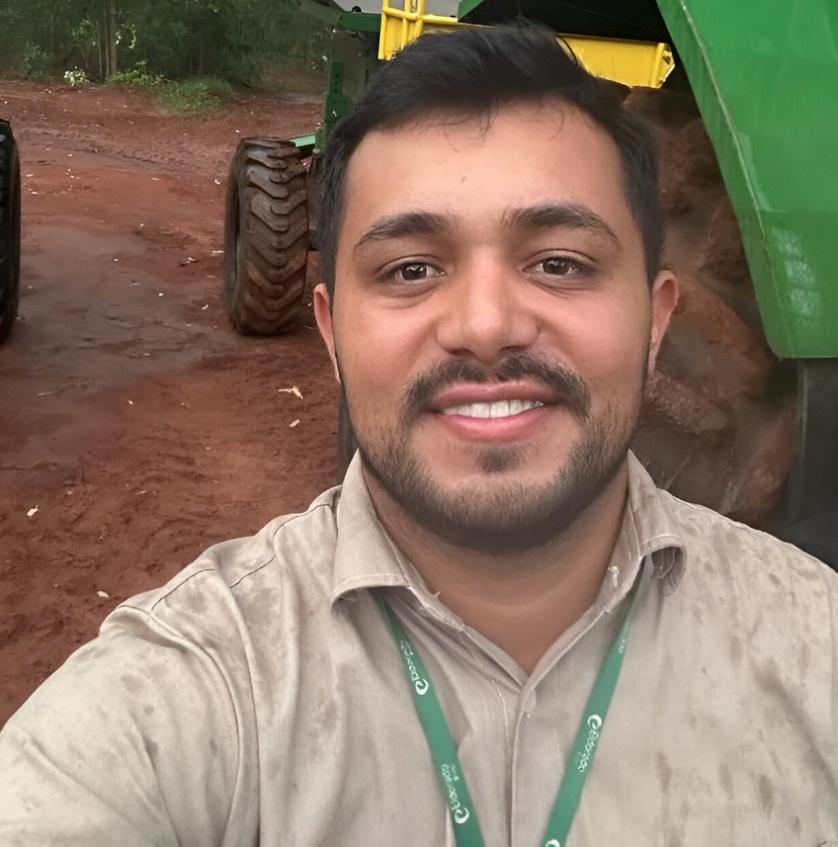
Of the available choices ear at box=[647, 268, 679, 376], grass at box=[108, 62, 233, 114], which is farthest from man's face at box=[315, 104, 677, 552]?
grass at box=[108, 62, 233, 114]

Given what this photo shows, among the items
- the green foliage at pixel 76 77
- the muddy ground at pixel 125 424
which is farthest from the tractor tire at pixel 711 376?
the green foliage at pixel 76 77

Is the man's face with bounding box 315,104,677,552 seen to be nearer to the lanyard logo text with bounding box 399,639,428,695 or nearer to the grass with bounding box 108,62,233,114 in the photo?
the lanyard logo text with bounding box 399,639,428,695

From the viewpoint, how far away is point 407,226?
1338 millimetres

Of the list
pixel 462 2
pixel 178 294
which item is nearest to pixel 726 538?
pixel 462 2

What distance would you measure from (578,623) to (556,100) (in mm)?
723

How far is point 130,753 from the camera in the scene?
3.57 feet

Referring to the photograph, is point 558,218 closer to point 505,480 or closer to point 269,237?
point 505,480

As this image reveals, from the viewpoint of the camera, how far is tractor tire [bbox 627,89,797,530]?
1.91 m

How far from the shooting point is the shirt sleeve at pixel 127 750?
1037 millimetres

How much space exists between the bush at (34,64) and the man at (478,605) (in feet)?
64.4

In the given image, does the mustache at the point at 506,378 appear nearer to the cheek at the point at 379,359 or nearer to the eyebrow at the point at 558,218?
the cheek at the point at 379,359

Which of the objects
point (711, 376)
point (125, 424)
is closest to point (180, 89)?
point (125, 424)

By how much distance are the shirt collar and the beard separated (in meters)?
0.07

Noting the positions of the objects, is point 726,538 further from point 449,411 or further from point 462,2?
point 462,2
